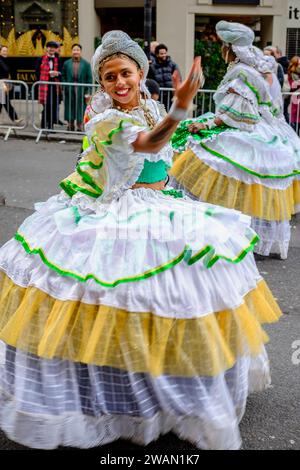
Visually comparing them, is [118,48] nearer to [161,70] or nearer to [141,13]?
[161,70]

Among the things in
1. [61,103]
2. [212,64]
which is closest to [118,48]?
[61,103]

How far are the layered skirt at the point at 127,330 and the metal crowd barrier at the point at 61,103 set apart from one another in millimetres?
8849

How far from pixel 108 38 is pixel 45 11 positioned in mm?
14646

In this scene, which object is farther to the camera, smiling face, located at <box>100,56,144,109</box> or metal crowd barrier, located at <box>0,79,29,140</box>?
metal crowd barrier, located at <box>0,79,29,140</box>

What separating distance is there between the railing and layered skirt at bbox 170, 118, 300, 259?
5281mm

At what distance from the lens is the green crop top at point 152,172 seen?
2.97 metres

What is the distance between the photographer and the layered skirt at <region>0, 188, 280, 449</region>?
2564mm

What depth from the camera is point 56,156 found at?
10508mm

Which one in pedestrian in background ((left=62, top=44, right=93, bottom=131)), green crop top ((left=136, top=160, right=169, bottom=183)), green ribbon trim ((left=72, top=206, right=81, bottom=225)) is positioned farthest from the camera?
pedestrian in background ((left=62, top=44, right=93, bottom=131))

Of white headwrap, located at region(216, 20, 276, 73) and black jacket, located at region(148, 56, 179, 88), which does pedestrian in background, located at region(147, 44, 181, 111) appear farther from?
white headwrap, located at region(216, 20, 276, 73)

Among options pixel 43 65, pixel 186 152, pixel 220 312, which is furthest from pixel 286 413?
pixel 43 65

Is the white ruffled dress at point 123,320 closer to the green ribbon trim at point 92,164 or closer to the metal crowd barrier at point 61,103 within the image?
the green ribbon trim at point 92,164

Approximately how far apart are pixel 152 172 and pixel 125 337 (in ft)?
2.61

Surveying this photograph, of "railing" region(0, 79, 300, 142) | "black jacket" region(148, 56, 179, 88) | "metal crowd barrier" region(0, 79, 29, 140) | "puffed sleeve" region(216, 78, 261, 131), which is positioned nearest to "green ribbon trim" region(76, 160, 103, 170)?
"puffed sleeve" region(216, 78, 261, 131)
